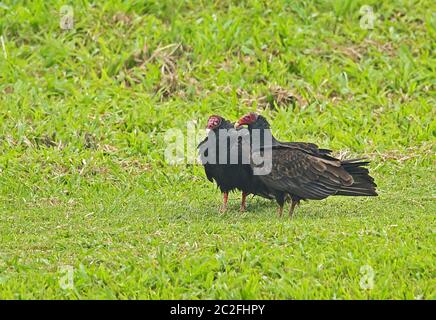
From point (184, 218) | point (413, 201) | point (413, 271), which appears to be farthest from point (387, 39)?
point (413, 271)

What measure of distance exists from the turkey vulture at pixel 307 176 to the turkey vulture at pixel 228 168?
118mm

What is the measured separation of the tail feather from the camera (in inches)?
388

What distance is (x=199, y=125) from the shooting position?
12.8 m

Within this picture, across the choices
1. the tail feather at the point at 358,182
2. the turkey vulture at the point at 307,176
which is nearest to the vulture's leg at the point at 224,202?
the turkey vulture at the point at 307,176

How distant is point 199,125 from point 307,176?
318cm

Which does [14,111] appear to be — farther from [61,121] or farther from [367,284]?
[367,284]

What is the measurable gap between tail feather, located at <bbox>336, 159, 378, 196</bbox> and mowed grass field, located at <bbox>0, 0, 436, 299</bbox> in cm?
23

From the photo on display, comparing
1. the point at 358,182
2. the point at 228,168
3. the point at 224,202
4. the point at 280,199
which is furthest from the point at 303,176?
the point at 224,202

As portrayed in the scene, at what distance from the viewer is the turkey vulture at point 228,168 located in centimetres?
981

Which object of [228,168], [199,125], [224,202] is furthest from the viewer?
[199,125]

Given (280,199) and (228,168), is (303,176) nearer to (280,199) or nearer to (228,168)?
(280,199)

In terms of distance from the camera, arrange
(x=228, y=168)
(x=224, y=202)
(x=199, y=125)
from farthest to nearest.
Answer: (x=199, y=125), (x=224, y=202), (x=228, y=168)

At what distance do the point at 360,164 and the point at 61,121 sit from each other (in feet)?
13.7

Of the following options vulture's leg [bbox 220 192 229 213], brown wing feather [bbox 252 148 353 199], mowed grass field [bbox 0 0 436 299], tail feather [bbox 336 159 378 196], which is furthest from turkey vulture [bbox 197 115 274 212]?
tail feather [bbox 336 159 378 196]
